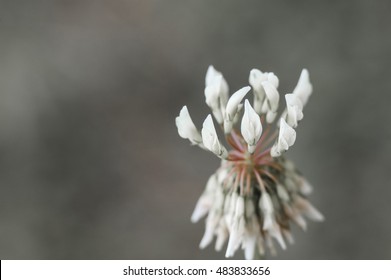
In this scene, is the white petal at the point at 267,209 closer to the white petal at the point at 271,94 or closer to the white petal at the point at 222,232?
the white petal at the point at 222,232

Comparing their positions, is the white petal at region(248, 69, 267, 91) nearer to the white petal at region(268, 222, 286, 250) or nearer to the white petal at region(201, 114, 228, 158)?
the white petal at region(201, 114, 228, 158)

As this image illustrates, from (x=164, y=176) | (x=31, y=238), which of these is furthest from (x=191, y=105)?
(x=31, y=238)

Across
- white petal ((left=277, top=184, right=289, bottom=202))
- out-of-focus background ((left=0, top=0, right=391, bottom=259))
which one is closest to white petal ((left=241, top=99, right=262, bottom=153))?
white petal ((left=277, top=184, right=289, bottom=202))

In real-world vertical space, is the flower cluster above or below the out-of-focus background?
below

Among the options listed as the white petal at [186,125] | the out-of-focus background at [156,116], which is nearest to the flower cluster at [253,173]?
the white petal at [186,125]
